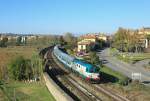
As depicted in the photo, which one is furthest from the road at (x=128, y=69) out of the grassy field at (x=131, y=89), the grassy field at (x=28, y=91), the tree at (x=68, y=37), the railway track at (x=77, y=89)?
the tree at (x=68, y=37)

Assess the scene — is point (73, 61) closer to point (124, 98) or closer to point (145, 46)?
point (124, 98)

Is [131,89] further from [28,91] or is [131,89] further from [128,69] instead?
[128,69]

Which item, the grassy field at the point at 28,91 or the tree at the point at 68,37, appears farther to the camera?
the tree at the point at 68,37

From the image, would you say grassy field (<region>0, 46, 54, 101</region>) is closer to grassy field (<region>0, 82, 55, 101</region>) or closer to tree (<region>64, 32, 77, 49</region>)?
grassy field (<region>0, 82, 55, 101</region>)

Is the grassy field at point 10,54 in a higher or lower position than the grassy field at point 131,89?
lower

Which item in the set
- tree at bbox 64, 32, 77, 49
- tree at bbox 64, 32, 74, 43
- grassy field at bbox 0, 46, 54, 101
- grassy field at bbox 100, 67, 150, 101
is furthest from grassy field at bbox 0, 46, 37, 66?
tree at bbox 64, 32, 74, 43

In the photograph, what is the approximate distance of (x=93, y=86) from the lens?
33.9m

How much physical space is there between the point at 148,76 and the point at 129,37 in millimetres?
62768

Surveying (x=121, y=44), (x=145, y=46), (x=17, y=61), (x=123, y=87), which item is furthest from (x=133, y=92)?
(x=145, y=46)

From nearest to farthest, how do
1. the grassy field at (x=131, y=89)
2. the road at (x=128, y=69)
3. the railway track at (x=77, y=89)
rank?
the railway track at (x=77, y=89)
the grassy field at (x=131, y=89)
the road at (x=128, y=69)

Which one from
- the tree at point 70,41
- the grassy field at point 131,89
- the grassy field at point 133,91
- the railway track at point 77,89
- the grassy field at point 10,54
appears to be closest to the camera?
the railway track at point 77,89

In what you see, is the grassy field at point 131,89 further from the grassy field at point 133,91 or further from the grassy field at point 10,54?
the grassy field at point 10,54

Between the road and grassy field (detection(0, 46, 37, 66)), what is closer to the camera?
the road

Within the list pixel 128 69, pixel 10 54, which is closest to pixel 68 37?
pixel 10 54
